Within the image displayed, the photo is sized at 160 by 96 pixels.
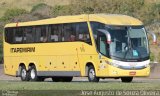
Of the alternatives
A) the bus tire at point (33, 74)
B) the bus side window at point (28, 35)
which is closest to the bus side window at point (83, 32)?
the bus side window at point (28, 35)

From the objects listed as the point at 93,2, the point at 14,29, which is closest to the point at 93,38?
the point at 14,29

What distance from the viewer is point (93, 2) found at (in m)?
74.9

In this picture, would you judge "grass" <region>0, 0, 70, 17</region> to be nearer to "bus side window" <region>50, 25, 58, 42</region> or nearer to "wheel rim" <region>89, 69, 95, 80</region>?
"bus side window" <region>50, 25, 58, 42</region>

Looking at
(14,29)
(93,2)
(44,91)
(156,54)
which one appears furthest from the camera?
(93,2)

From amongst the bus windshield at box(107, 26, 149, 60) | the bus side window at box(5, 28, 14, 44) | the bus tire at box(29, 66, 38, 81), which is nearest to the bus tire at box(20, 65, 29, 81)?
the bus tire at box(29, 66, 38, 81)

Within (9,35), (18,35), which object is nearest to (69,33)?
(18,35)

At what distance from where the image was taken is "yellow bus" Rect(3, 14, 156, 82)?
34.6 m

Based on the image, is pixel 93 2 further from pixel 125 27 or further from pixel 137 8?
pixel 125 27

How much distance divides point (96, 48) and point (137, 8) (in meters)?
44.3

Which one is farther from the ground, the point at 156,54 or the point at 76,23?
the point at 76,23

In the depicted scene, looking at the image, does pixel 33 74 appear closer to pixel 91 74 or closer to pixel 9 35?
pixel 9 35

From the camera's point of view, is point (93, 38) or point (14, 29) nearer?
point (93, 38)

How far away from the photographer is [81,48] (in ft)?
118

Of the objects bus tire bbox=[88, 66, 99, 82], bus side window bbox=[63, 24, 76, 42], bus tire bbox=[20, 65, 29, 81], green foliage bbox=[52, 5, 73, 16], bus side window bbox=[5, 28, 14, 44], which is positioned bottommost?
bus tire bbox=[20, 65, 29, 81]
